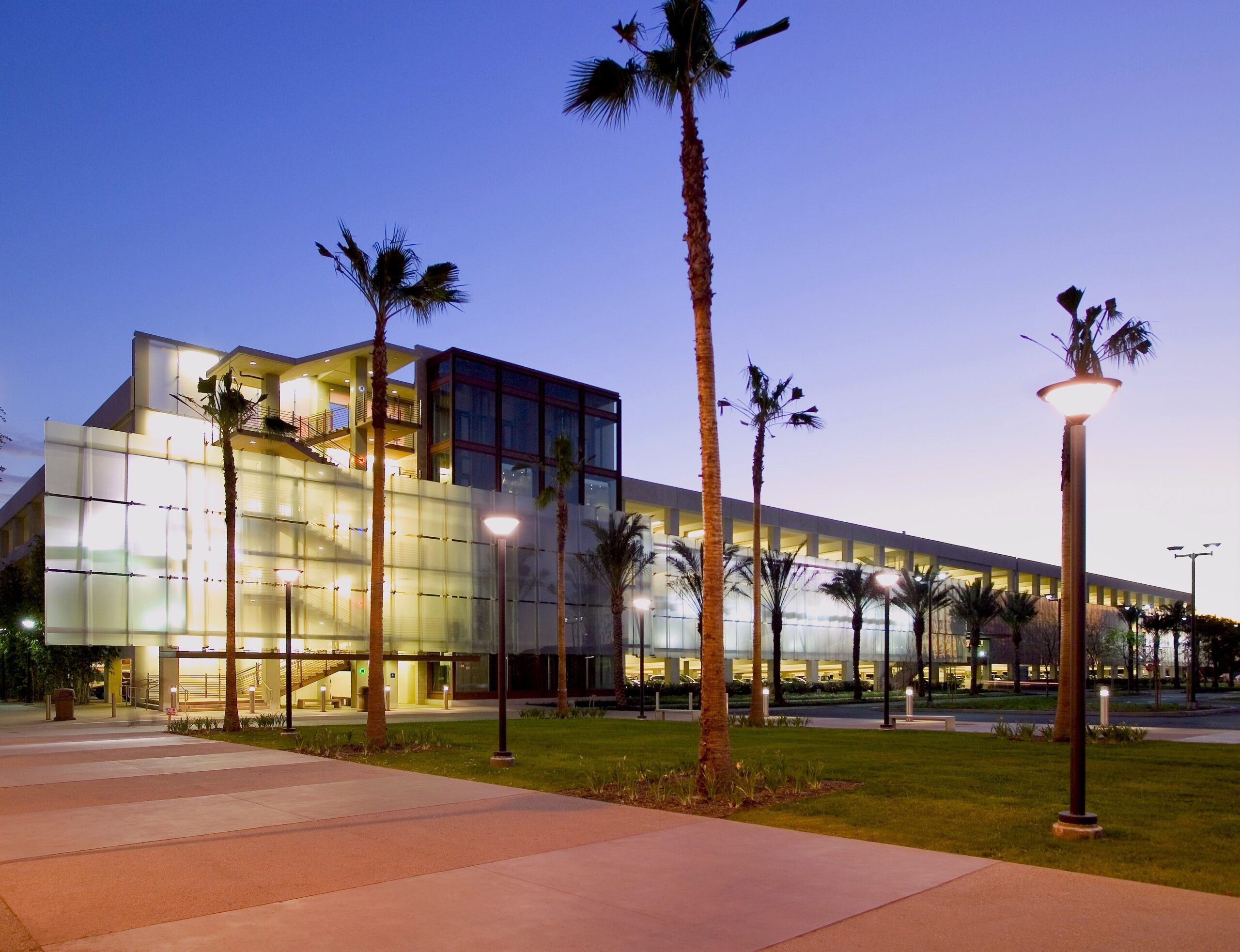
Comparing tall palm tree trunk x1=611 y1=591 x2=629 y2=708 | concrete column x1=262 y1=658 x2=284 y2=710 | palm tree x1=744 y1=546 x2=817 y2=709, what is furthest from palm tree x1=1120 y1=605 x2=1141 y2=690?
concrete column x1=262 y1=658 x2=284 y2=710

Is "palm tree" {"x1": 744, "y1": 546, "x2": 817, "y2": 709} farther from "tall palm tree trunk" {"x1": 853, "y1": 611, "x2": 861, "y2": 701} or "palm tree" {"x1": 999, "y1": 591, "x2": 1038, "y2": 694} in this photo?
"palm tree" {"x1": 999, "y1": 591, "x2": 1038, "y2": 694}

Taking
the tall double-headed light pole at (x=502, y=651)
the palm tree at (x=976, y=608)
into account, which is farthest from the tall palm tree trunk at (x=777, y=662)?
the tall double-headed light pole at (x=502, y=651)

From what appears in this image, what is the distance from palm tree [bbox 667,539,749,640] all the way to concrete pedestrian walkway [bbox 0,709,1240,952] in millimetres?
38435

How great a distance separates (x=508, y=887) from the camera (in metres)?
8.12

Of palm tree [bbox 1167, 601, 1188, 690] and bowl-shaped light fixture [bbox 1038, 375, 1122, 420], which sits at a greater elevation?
bowl-shaped light fixture [bbox 1038, 375, 1122, 420]

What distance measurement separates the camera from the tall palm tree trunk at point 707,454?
13.4 metres

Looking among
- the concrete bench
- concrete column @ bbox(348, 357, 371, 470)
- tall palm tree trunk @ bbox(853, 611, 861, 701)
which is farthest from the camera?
tall palm tree trunk @ bbox(853, 611, 861, 701)

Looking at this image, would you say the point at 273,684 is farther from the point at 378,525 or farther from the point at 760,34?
the point at 760,34

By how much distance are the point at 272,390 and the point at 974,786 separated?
3975 cm

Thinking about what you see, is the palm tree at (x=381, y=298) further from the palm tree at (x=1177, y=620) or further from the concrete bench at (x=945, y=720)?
the palm tree at (x=1177, y=620)

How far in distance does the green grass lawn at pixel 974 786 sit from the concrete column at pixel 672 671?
3679 cm

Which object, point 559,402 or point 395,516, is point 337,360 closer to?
point 395,516

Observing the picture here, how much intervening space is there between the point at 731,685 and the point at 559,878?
Answer: 4925 centimetres

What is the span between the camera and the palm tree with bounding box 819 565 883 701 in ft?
185
